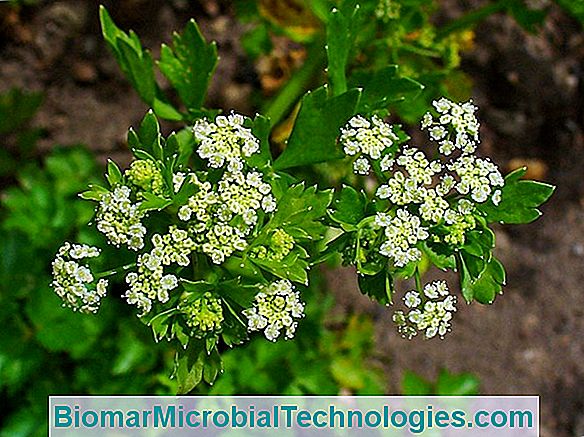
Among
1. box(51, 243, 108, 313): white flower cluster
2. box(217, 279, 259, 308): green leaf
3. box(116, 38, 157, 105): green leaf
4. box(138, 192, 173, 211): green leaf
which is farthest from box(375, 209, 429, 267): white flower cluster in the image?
box(116, 38, 157, 105): green leaf

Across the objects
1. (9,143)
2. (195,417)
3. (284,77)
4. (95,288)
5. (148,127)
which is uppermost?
(284,77)

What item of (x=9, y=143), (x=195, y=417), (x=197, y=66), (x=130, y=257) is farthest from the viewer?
(x=9, y=143)

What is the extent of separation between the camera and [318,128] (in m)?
1.65

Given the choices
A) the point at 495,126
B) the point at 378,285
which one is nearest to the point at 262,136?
the point at 378,285

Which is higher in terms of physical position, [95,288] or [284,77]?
[284,77]

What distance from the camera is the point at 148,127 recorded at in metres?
1.52

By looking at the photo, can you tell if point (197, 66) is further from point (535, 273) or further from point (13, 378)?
point (535, 273)

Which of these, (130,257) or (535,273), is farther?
(535,273)

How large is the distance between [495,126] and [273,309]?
1.79 metres

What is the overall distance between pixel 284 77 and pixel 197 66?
98 centimetres

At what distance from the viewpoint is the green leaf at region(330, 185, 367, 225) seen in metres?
1.48

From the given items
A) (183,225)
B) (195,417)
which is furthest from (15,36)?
(183,225)

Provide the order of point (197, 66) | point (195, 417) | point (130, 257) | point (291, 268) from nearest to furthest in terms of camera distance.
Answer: point (291, 268) → point (130, 257) → point (197, 66) → point (195, 417)

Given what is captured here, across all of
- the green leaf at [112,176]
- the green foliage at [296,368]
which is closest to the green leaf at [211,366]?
the green leaf at [112,176]
